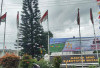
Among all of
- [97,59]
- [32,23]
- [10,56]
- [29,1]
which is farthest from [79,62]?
[29,1]

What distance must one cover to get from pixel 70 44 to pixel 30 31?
39.1 ft

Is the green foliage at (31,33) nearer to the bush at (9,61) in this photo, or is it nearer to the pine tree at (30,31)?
the pine tree at (30,31)

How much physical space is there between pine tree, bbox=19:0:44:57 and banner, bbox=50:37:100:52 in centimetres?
924

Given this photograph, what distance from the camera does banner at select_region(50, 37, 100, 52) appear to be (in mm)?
19359

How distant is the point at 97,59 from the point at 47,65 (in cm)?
536

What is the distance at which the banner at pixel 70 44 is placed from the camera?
19.4 m

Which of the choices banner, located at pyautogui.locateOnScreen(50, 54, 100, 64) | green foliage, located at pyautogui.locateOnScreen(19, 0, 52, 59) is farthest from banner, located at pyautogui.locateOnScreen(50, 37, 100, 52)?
green foliage, located at pyautogui.locateOnScreen(19, 0, 52, 59)

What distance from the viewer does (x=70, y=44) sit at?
19938 millimetres

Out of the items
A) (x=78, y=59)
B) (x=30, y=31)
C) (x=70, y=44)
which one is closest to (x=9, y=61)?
(x=78, y=59)

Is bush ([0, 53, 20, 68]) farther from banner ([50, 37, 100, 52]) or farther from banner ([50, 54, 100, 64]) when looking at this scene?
banner ([50, 37, 100, 52])

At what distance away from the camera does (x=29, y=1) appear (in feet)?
103

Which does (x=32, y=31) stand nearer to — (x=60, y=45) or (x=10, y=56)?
(x=60, y=45)

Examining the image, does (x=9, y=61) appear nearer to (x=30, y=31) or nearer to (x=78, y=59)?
(x=78, y=59)

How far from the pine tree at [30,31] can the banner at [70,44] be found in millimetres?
9238
